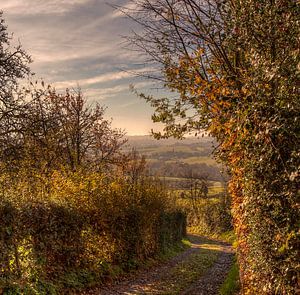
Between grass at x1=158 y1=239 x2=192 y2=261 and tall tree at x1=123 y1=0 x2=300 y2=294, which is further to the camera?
grass at x1=158 y1=239 x2=192 y2=261

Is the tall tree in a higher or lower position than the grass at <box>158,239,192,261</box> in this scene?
higher

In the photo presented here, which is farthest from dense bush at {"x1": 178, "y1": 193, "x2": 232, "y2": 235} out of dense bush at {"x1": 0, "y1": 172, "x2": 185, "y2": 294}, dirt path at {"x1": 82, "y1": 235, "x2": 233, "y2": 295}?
dense bush at {"x1": 0, "y1": 172, "x2": 185, "y2": 294}

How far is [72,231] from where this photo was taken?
13977 millimetres

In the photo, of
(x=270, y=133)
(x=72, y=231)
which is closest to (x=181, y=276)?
(x=72, y=231)

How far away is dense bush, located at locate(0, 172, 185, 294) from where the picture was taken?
10.5m

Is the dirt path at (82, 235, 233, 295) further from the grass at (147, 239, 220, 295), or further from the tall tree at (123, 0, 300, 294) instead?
the tall tree at (123, 0, 300, 294)

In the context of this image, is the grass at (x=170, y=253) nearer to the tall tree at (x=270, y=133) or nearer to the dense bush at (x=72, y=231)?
the dense bush at (x=72, y=231)

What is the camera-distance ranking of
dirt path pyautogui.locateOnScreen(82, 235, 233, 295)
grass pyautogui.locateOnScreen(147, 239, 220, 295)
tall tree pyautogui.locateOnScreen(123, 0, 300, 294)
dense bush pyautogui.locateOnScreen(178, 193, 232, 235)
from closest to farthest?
tall tree pyautogui.locateOnScreen(123, 0, 300, 294) < dirt path pyautogui.locateOnScreen(82, 235, 233, 295) < grass pyautogui.locateOnScreen(147, 239, 220, 295) < dense bush pyautogui.locateOnScreen(178, 193, 232, 235)

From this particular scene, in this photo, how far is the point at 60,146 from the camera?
75.0ft

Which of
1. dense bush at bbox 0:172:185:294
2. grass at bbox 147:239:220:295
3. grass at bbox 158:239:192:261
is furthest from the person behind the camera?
grass at bbox 158:239:192:261

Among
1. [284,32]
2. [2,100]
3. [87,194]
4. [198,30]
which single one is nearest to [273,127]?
[284,32]

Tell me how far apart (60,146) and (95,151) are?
5.41 metres

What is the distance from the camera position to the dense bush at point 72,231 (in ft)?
34.3

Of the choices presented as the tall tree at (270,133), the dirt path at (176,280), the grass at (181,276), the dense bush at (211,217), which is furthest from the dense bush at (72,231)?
the dense bush at (211,217)
